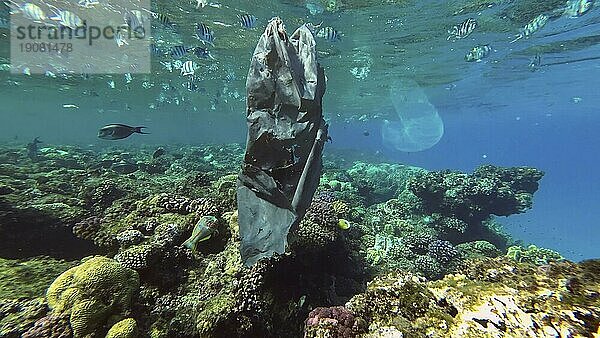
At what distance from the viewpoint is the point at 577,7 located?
46.8 ft

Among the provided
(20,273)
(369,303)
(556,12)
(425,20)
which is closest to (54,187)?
(20,273)

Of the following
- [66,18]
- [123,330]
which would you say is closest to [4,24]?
[66,18]

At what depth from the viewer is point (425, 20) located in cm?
1809

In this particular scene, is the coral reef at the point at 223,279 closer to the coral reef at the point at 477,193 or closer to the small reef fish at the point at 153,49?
the coral reef at the point at 477,193

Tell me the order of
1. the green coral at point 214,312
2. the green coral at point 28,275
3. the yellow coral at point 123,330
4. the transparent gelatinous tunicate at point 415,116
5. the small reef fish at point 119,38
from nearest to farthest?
the yellow coral at point 123,330 < the green coral at point 214,312 < the green coral at point 28,275 < the small reef fish at point 119,38 < the transparent gelatinous tunicate at point 415,116

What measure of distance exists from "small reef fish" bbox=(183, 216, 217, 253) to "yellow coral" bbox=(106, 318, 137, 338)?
1.33 m

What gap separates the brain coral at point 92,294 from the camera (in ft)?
Result: 10.4

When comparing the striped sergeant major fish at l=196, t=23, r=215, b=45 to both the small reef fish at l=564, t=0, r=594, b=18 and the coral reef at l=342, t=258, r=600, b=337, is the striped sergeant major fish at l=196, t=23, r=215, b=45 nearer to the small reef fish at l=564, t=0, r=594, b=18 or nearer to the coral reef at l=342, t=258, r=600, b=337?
the coral reef at l=342, t=258, r=600, b=337

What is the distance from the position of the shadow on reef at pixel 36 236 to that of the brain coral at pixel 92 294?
2.47m

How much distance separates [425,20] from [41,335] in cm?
2057

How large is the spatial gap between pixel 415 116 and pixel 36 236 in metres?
55.9

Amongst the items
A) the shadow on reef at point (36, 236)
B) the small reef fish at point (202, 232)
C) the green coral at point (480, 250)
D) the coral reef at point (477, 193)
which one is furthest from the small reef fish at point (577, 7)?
the shadow on reef at point (36, 236)

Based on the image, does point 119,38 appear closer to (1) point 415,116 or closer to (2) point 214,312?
(2) point 214,312

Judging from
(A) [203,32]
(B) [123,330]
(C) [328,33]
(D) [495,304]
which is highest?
(C) [328,33]
